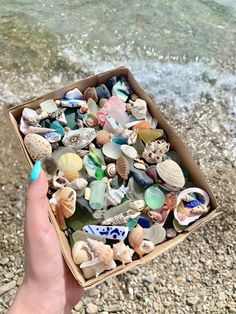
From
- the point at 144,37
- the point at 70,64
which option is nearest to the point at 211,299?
the point at 70,64

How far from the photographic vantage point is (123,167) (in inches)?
80.8

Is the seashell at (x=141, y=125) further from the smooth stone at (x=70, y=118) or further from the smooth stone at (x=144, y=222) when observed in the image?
the smooth stone at (x=144, y=222)

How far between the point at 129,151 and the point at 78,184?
239 mm

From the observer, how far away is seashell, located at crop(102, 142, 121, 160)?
2.11m

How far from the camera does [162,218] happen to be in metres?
2.04

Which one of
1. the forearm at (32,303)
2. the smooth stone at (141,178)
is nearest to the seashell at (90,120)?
the smooth stone at (141,178)

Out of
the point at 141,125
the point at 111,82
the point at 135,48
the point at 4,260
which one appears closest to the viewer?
the point at 141,125

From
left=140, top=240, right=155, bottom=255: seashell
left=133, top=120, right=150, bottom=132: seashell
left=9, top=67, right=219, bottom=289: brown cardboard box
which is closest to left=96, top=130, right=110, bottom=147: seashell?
left=133, top=120, right=150, bottom=132: seashell

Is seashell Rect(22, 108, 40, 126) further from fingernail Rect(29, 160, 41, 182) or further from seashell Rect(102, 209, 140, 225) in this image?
seashell Rect(102, 209, 140, 225)

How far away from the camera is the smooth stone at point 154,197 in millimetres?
2021

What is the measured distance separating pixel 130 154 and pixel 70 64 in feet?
7.18

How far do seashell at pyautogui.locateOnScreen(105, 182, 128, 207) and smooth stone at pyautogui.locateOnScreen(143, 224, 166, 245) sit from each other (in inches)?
5.6

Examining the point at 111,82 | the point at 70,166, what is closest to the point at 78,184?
the point at 70,166

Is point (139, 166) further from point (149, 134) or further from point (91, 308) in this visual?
point (91, 308)
